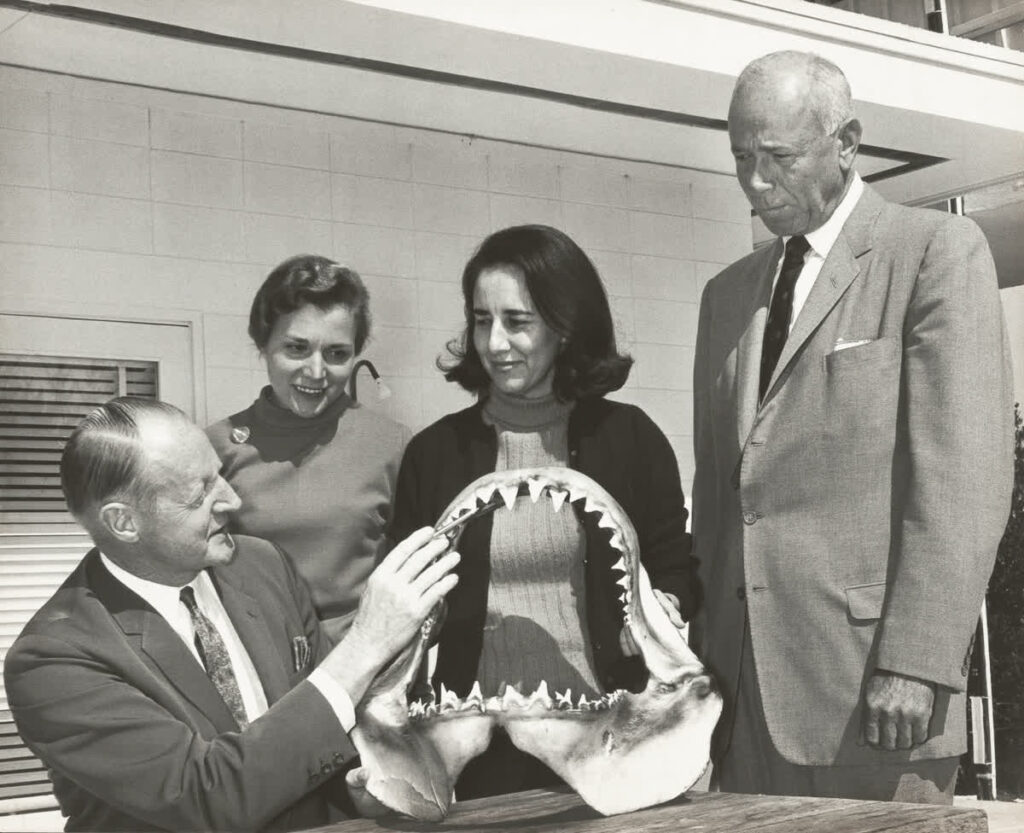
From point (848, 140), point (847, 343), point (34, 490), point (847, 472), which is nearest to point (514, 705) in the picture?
point (847, 472)

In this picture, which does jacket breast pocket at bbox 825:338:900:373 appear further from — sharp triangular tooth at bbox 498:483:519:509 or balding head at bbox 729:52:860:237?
sharp triangular tooth at bbox 498:483:519:509

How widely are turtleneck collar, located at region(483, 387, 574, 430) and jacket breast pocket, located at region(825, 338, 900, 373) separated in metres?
0.49

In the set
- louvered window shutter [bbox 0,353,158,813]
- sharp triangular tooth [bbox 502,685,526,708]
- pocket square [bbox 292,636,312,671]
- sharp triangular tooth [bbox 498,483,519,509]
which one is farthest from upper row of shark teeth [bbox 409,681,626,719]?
louvered window shutter [bbox 0,353,158,813]

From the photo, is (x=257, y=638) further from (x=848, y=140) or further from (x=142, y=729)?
(x=848, y=140)

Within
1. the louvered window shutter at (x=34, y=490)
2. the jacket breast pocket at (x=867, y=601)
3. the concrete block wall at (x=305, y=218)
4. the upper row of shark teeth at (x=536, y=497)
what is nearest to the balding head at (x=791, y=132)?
the jacket breast pocket at (x=867, y=601)

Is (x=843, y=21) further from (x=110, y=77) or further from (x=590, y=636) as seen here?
(x=590, y=636)

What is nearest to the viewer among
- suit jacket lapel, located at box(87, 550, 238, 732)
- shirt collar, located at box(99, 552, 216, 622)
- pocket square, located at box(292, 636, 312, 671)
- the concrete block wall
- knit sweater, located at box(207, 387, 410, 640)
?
suit jacket lapel, located at box(87, 550, 238, 732)

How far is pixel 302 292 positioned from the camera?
275 centimetres

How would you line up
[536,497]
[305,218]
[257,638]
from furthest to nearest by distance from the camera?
[305,218]
[257,638]
[536,497]

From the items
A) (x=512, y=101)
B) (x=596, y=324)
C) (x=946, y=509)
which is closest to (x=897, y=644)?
(x=946, y=509)

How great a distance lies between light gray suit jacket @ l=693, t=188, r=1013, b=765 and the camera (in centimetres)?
199

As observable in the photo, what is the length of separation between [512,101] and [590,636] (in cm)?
314

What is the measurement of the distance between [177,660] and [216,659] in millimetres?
105

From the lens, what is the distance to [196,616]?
183cm
